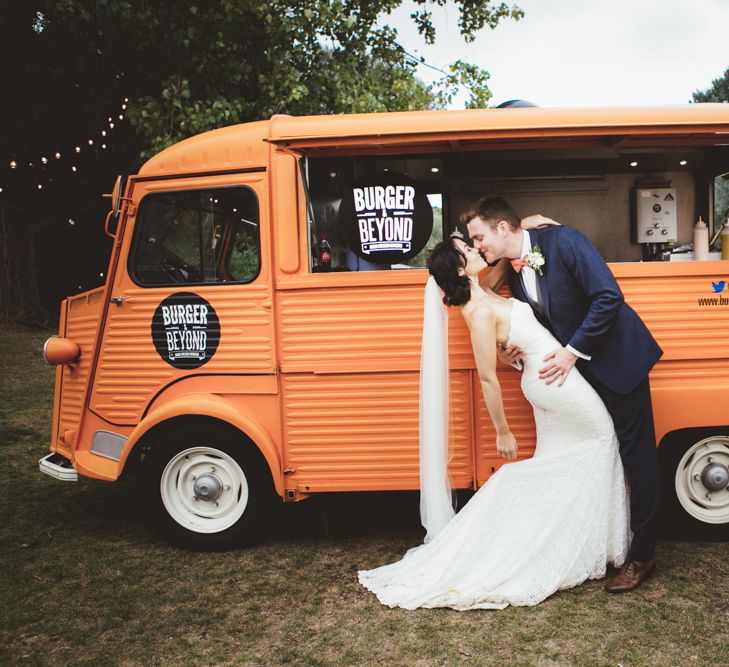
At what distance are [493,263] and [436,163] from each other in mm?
1450

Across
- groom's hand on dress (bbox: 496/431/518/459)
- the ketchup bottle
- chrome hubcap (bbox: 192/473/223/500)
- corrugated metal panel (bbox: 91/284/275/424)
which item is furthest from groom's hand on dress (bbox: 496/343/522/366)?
chrome hubcap (bbox: 192/473/223/500)

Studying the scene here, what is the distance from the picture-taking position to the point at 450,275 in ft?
12.1

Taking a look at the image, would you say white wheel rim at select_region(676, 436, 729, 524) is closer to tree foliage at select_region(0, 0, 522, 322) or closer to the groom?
the groom

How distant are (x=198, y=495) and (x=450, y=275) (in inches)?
84.3

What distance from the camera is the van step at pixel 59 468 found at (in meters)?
4.39

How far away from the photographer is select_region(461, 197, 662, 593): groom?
351 cm

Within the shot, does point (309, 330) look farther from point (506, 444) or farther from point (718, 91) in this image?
point (718, 91)

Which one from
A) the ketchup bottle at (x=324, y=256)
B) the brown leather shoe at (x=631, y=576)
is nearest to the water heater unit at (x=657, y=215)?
the ketchup bottle at (x=324, y=256)

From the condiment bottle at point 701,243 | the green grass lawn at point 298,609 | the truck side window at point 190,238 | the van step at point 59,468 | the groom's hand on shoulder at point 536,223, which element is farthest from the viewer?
the condiment bottle at point 701,243

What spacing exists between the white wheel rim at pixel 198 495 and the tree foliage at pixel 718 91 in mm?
27387

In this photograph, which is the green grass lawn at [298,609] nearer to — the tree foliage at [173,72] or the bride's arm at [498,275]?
the bride's arm at [498,275]

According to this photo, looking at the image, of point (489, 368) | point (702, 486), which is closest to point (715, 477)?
point (702, 486)

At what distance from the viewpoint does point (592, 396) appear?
3.63 meters

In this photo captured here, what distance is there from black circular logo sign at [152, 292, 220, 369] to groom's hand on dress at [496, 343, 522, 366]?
5.72 feet
